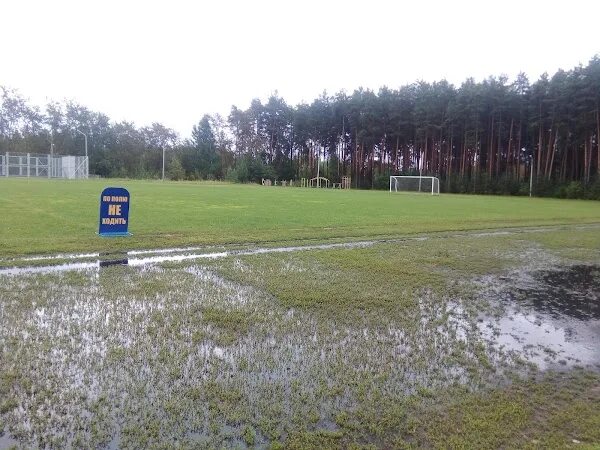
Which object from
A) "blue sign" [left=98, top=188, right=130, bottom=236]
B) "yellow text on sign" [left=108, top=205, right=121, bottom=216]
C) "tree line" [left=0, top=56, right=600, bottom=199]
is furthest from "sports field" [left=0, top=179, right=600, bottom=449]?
"tree line" [left=0, top=56, right=600, bottom=199]

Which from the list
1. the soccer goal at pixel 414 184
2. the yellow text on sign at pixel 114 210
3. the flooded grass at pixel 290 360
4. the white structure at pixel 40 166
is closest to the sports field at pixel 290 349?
the flooded grass at pixel 290 360

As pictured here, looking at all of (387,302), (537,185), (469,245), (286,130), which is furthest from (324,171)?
(387,302)

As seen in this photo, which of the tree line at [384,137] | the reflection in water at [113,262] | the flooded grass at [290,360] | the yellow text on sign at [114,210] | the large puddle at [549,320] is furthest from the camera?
the tree line at [384,137]

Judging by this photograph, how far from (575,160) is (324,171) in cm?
3895

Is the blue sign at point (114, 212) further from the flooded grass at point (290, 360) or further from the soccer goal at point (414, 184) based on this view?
the soccer goal at point (414, 184)

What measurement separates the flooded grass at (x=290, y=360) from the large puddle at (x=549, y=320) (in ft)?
0.10

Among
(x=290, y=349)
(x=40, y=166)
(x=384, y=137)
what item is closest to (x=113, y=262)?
(x=290, y=349)

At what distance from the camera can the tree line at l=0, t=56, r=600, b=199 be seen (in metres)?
51.4

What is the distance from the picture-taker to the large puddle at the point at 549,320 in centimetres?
474

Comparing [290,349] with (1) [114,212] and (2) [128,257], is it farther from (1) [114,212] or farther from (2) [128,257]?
(1) [114,212]

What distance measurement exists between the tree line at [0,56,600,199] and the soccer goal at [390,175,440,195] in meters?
3.93

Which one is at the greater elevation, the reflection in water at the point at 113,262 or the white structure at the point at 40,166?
the white structure at the point at 40,166

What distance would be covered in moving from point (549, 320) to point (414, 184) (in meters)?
54.8

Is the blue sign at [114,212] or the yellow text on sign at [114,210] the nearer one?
the blue sign at [114,212]
